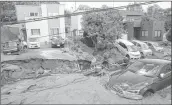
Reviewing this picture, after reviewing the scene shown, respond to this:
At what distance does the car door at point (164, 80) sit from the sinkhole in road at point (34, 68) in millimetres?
5988

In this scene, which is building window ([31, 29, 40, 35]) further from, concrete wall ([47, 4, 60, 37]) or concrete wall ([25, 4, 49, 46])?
concrete wall ([47, 4, 60, 37])

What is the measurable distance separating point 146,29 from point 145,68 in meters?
17.6

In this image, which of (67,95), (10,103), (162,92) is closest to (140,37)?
(162,92)

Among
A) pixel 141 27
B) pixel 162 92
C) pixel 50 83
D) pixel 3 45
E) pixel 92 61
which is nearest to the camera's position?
pixel 162 92

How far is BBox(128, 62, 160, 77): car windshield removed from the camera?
256 inches

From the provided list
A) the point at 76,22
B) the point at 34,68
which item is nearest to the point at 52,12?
the point at 76,22

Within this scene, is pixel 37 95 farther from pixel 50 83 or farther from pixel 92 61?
pixel 92 61

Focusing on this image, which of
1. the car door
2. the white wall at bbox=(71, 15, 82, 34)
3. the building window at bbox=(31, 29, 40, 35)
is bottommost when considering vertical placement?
the car door

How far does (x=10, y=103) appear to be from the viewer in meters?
5.85

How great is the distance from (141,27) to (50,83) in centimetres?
2007

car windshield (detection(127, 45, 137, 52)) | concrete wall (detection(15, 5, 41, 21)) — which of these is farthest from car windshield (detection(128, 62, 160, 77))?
concrete wall (detection(15, 5, 41, 21))

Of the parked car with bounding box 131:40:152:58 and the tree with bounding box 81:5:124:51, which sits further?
the tree with bounding box 81:5:124:51

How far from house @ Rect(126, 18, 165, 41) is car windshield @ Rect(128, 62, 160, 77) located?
52.2 ft

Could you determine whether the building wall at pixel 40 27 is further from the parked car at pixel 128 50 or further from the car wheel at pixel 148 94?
the car wheel at pixel 148 94
